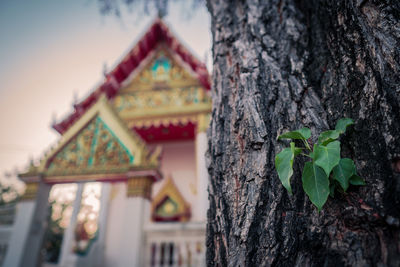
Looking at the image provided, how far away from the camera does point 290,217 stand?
1.10m

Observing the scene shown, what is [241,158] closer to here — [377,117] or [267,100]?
[267,100]

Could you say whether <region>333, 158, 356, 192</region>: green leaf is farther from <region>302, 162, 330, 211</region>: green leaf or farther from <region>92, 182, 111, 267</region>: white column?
<region>92, 182, 111, 267</region>: white column

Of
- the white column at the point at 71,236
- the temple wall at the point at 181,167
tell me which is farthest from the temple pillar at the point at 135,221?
the temple wall at the point at 181,167

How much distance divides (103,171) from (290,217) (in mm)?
3481

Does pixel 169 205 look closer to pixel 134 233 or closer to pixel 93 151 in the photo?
pixel 93 151

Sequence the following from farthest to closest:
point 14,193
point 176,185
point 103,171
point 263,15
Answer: point 14,193, point 176,185, point 103,171, point 263,15

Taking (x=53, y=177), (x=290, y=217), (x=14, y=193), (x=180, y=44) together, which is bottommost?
(x=290, y=217)

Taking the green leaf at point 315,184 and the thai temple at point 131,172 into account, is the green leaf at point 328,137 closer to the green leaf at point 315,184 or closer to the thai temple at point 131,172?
the green leaf at point 315,184

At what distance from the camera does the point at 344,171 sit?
1021 millimetres

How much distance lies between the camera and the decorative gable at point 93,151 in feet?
13.9

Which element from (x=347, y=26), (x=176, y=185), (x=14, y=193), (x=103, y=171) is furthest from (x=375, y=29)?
(x=14, y=193)

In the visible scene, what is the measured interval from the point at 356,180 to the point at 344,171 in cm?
6

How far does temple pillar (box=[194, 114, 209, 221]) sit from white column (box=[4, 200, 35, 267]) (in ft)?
8.56

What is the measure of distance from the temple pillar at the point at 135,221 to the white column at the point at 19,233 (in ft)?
4.40
